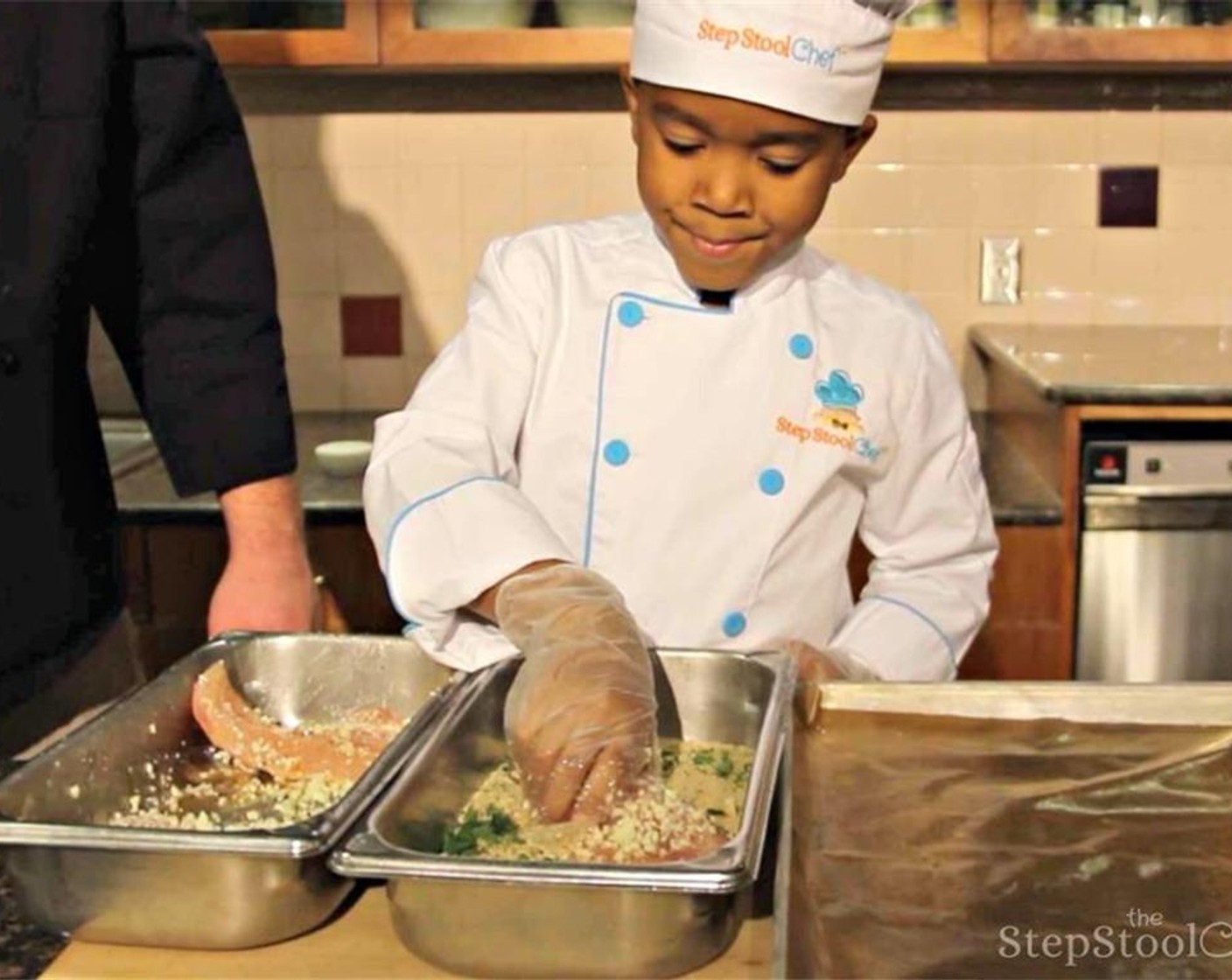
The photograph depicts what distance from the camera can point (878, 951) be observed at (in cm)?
82

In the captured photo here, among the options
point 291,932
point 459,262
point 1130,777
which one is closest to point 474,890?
point 291,932

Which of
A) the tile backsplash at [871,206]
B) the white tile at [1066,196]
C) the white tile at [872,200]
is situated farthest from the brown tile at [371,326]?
the white tile at [1066,196]

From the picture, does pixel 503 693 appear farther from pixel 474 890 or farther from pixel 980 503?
pixel 980 503

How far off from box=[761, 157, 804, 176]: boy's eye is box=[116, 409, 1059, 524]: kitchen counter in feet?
3.71

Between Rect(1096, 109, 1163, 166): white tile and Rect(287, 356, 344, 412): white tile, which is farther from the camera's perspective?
Rect(287, 356, 344, 412): white tile

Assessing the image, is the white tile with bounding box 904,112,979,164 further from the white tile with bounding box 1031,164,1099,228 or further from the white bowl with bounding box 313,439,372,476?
the white bowl with bounding box 313,439,372,476

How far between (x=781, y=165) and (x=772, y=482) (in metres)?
0.29

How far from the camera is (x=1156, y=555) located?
2371 millimetres

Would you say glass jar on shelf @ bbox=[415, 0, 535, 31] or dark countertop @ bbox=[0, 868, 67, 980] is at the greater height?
glass jar on shelf @ bbox=[415, 0, 535, 31]

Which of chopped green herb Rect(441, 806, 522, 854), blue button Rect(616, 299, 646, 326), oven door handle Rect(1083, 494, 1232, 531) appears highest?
blue button Rect(616, 299, 646, 326)

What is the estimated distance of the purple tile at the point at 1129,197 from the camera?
282cm

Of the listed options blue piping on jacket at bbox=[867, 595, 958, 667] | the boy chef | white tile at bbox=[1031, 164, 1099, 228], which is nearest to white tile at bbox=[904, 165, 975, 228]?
white tile at bbox=[1031, 164, 1099, 228]

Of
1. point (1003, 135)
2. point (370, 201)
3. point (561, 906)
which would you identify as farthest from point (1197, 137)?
point (561, 906)

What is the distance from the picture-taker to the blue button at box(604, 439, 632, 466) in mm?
1423
